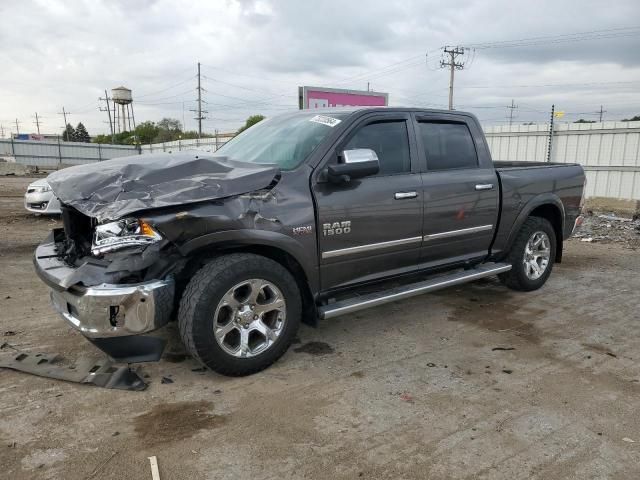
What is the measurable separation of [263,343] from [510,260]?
3157 mm

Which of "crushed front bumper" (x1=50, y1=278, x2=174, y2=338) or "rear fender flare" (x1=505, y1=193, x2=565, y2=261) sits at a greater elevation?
"rear fender flare" (x1=505, y1=193, x2=565, y2=261)

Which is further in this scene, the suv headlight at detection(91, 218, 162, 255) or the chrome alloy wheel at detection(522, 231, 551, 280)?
the chrome alloy wheel at detection(522, 231, 551, 280)

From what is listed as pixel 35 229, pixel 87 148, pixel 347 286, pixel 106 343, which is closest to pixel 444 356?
pixel 347 286

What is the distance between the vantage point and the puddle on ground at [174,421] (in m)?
2.77

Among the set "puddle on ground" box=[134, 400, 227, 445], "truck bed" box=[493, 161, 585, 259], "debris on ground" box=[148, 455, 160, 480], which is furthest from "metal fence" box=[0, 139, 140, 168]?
"debris on ground" box=[148, 455, 160, 480]

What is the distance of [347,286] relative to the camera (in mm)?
3977

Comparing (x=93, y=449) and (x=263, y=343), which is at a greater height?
(x=263, y=343)

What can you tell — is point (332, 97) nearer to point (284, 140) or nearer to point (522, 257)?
point (522, 257)

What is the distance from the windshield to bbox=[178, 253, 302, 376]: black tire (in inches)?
32.8

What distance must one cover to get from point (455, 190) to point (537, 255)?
1.77 m

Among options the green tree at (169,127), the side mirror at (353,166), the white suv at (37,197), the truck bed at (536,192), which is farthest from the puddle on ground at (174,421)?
the green tree at (169,127)

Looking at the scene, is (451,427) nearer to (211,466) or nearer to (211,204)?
(211,466)

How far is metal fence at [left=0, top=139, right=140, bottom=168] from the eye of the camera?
1501 inches

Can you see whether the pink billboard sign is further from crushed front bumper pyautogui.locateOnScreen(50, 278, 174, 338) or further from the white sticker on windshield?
crushed front bumper pyautogui.locateOnScreen(50, 278, 174, 338)
